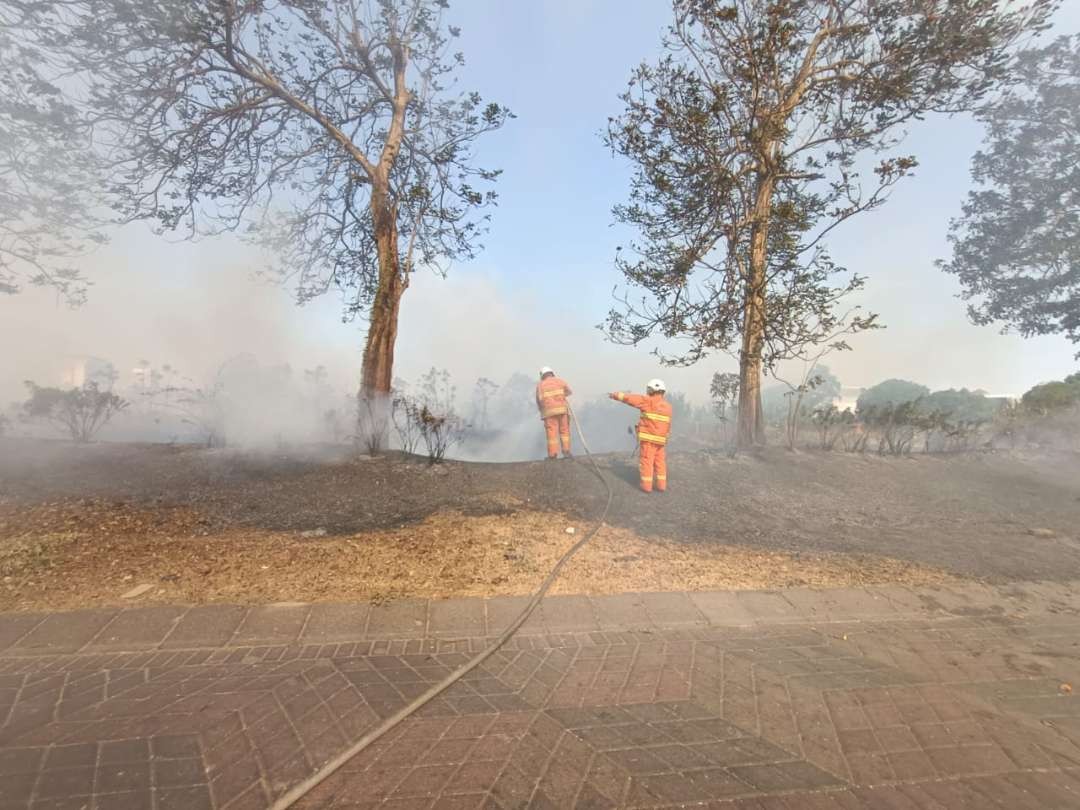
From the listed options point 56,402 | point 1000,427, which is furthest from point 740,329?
point 56,402

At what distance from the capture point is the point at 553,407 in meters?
8.20

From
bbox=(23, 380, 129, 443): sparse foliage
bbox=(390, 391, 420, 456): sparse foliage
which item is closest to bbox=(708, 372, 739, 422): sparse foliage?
bbox=(390, 391, 420, 456): sparse foliage

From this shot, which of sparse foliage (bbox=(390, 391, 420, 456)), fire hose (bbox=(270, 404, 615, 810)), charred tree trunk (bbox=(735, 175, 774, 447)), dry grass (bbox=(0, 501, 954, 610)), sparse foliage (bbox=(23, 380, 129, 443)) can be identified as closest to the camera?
fire hose (bbox=(270, 404, 615, 810))

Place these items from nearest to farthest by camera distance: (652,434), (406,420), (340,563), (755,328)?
(340,563)
(652,434)
(406,420)
(755,328)

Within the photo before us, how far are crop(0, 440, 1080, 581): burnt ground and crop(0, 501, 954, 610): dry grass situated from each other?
0.97 ft

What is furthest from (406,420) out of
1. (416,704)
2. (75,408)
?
(416,704)

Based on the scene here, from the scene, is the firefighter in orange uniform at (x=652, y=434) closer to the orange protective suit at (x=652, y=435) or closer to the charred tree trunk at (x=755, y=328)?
the orange protective suit at (x=652, y=435)

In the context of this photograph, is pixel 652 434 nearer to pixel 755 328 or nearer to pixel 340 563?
pixel 755 328

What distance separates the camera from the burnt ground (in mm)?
5262

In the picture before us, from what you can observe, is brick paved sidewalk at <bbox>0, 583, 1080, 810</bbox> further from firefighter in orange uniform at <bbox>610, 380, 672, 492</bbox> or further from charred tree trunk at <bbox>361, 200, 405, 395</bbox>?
charred tree trunk at <bbox>361, 200, 405, 395</bbox>

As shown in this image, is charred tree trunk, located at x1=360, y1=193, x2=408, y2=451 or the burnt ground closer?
the burnt ground

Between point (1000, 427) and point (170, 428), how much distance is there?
16572 mm

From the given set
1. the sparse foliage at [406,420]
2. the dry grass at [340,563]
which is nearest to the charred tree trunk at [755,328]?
the dry grass at [340,563]

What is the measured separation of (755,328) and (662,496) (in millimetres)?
3228
